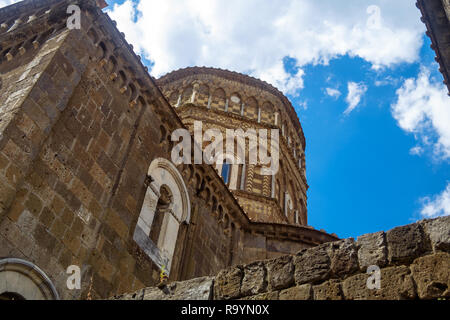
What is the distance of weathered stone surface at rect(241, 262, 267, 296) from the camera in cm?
404

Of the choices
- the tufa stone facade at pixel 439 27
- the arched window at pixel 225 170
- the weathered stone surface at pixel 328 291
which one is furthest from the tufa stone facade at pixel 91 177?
the tufa stone facade at pixel 439 27

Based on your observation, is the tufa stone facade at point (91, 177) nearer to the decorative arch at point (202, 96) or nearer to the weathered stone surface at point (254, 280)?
the weathered stone surface at point (254, 280)

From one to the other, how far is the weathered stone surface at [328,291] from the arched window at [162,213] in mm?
5105

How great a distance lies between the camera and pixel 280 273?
400cm

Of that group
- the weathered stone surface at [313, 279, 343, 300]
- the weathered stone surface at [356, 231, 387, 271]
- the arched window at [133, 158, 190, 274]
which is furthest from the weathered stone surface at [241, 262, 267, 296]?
the arched window at [133, 158, 190, 274]

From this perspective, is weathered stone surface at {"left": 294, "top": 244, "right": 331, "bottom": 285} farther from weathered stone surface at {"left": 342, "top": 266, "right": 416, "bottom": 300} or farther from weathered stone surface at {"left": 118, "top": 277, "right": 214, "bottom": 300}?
weathered stone surface at {"left": 118, "top": 277, "right": 214, "bottom": 300}

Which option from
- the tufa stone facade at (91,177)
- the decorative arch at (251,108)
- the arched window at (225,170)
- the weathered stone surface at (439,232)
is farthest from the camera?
the decorative arch at (251,108)

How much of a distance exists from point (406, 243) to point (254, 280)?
1.36 m

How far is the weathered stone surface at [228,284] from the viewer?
4.11m

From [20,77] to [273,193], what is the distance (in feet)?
38.2

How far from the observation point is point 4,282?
5520 millimetres

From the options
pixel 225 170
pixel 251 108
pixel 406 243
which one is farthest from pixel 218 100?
pixel 406 243

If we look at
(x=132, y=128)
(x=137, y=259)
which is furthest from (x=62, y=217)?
(x=132, y=128)

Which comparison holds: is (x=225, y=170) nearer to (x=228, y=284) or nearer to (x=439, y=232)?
(x=228, y=284)
